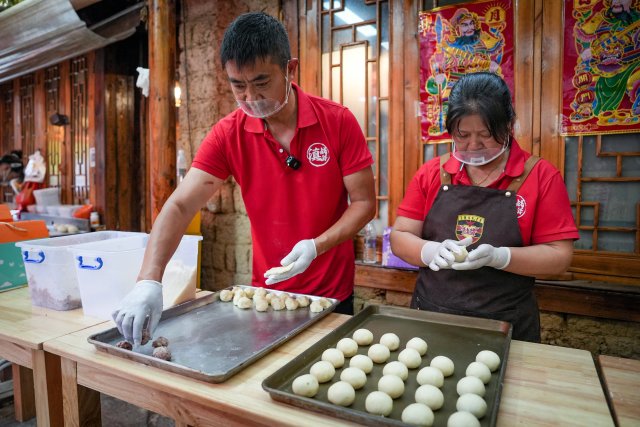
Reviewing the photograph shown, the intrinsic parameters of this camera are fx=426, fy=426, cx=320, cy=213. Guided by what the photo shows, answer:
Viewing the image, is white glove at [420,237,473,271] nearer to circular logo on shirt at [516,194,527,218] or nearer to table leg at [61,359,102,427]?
circular logo on shirt at [516,194,527,218]

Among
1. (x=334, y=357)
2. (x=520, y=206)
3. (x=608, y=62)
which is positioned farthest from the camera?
(x=608, y=62)

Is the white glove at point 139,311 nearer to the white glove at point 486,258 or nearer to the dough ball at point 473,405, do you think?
the dough ball at point 473,405

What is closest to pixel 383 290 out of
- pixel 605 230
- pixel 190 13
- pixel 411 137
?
pixel 411 137

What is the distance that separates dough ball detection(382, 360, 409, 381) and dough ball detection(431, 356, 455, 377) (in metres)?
0.09

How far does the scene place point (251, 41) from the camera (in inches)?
62.1

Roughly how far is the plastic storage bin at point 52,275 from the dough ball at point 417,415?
157cm

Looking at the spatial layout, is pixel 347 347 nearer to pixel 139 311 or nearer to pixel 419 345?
pixel 419 345

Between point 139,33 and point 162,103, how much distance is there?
310 centimetres

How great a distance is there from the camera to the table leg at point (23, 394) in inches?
110

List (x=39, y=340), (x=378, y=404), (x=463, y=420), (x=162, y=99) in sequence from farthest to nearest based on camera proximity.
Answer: (x=162, y=99)
(x=39, y=340)
(x=378, y=404)
(x=463, y=420)

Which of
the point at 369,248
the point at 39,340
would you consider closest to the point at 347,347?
the point at 39,340

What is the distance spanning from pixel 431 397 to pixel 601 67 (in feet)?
8.70

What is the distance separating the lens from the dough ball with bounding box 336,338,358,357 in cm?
138

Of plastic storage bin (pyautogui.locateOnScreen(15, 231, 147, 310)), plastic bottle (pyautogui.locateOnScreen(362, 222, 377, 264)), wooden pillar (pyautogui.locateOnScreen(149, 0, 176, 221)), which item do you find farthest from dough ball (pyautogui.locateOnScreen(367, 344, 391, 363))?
wooden pillar (pyautogui.locateOnScreen(149, 0, 176, 221))
